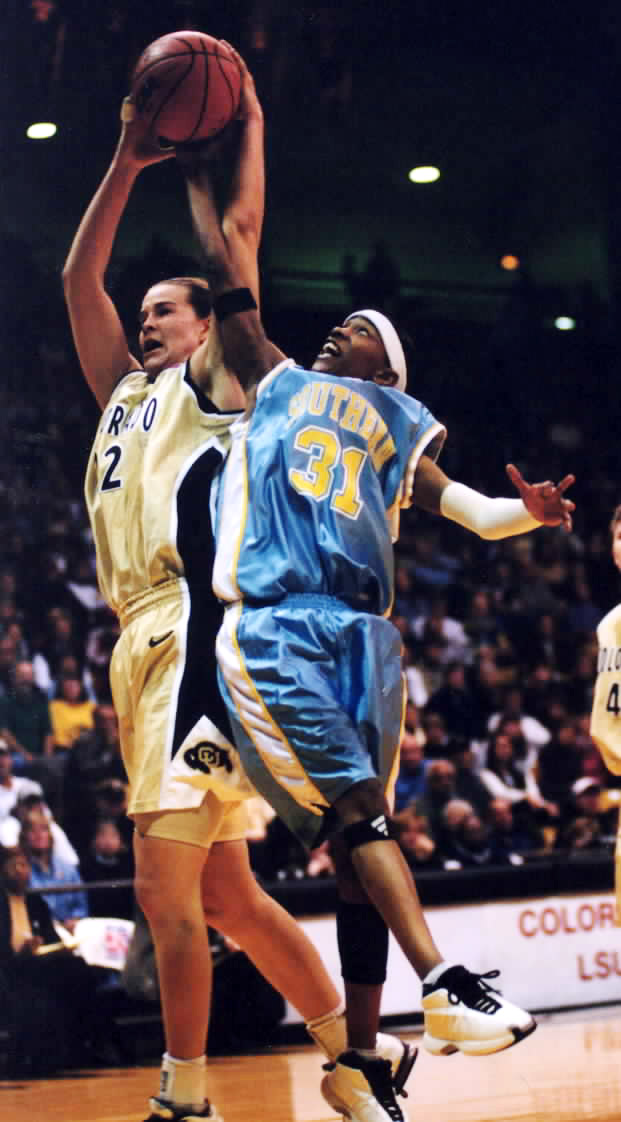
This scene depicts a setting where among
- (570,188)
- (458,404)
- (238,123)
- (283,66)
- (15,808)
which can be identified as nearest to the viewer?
(238,123)

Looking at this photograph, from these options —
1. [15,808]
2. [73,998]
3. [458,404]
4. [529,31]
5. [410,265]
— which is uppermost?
[529,31]

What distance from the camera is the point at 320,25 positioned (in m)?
6.06

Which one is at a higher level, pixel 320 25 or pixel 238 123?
pixel 320 25

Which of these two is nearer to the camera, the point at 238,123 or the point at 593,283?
the point at 238,123

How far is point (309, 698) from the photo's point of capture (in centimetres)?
329

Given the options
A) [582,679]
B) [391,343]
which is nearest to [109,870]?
[391,343]

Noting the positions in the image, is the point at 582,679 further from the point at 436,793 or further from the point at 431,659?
the point at 436,793

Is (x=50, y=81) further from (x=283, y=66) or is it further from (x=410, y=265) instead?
(x=410, y=265)

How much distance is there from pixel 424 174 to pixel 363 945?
227 inches

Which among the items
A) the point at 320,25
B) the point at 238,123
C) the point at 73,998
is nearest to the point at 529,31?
the point at 320,25

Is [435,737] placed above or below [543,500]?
below

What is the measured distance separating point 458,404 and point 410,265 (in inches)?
40.2

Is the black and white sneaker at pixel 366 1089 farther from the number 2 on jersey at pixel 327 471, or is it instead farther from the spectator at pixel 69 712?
the spectator at pixel 69 712

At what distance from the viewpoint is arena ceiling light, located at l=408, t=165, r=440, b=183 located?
803 centimetres
